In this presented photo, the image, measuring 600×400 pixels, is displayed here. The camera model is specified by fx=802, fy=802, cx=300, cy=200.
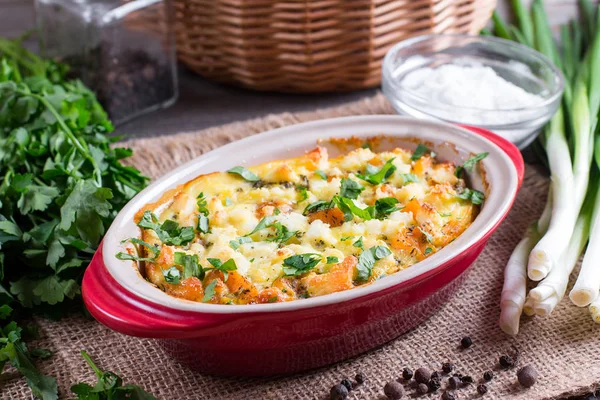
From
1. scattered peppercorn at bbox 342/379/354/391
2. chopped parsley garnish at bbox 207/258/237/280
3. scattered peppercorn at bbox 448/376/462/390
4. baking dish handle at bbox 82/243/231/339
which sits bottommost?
scattered peppercorn at bbox 448/376/462/390

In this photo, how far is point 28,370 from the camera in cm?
218

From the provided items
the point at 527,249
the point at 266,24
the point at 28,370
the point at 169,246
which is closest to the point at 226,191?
the point at 169,246

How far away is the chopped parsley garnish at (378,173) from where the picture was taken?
101 inches

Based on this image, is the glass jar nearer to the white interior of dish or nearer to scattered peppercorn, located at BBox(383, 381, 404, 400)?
the white interior of dish

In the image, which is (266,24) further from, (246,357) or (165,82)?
(246,357)

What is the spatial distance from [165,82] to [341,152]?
1367 millimetres

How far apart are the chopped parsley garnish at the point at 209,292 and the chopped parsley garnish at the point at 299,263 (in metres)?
0.20

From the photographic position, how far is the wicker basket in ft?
11.7

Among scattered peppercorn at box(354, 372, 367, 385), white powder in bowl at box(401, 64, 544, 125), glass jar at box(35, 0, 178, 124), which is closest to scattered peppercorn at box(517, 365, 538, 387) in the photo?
scattered peppercorn at box(354, 372, 367, 385)

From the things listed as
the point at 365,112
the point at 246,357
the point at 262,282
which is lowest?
the point at 365,112

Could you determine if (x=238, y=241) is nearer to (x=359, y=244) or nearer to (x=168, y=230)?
(x=168, y=230)

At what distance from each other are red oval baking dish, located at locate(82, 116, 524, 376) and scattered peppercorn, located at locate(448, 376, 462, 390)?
215 millimetres

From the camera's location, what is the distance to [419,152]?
108 inches

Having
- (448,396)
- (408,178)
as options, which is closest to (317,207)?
(408,178)
